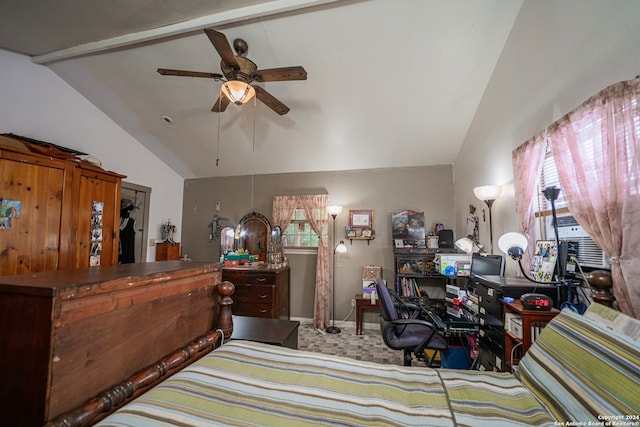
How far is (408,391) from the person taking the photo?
2.73 ft

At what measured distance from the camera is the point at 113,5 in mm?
1912

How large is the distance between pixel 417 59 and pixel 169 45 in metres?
2.36

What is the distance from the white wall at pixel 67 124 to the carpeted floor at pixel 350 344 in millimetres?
2703

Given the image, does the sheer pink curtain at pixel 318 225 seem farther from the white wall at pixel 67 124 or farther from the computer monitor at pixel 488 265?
the computer monitor at pixel 488 265

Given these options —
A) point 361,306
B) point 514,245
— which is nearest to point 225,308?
point 514,245

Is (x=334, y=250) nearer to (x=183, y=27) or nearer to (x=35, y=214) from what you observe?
(x=183, y=27)

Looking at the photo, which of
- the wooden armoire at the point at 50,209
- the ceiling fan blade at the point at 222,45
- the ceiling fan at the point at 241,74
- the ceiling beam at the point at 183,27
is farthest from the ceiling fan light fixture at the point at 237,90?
the wooden armoire at the point at 50,209

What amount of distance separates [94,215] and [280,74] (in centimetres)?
235

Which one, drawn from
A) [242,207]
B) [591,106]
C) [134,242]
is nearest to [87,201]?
[134,242]

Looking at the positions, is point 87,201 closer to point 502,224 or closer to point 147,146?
point 147,146

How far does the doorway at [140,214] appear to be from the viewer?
11.7 ft

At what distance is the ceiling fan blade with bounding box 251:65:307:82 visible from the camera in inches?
72.9

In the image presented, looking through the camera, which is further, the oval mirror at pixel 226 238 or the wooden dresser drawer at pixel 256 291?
the oval mirror at pixel 226 238

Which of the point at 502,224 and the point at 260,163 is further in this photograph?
the point at 260,163
